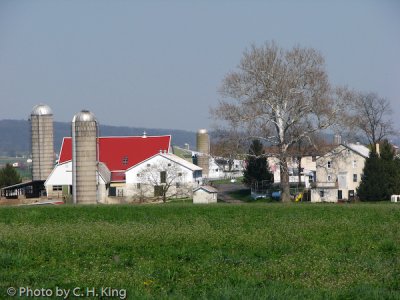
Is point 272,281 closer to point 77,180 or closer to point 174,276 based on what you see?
point 174,276

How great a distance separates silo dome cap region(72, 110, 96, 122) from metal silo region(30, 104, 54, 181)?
38.5ft

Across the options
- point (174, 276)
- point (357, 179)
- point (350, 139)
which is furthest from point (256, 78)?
point (174, 276)

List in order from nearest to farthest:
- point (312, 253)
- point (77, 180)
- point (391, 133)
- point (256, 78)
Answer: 1. point (312, 253)
2. point (256, 78)
3. point (77, 180)
4. point (391, 133)

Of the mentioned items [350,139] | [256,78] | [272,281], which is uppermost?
[256,78]

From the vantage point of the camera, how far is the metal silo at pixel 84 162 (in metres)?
56.2

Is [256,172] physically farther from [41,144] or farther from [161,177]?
[41,144]

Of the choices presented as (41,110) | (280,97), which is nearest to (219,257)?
(280,97)

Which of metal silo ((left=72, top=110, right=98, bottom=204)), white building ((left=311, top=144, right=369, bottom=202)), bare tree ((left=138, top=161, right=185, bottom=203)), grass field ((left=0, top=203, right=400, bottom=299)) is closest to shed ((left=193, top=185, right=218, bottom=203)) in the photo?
bare tree ((left=138, top=161, right=185, bottom=203))

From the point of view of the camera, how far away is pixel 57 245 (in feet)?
66.4

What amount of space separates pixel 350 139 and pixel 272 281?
37185 mm

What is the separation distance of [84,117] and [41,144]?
42.6 feet

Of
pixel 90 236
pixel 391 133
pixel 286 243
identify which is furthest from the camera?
pixel 391 133

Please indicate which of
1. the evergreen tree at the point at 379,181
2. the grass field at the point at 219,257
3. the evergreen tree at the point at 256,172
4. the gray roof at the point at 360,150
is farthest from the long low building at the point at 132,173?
the grass field at the point at 219,257

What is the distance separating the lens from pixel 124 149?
71.8 meters
